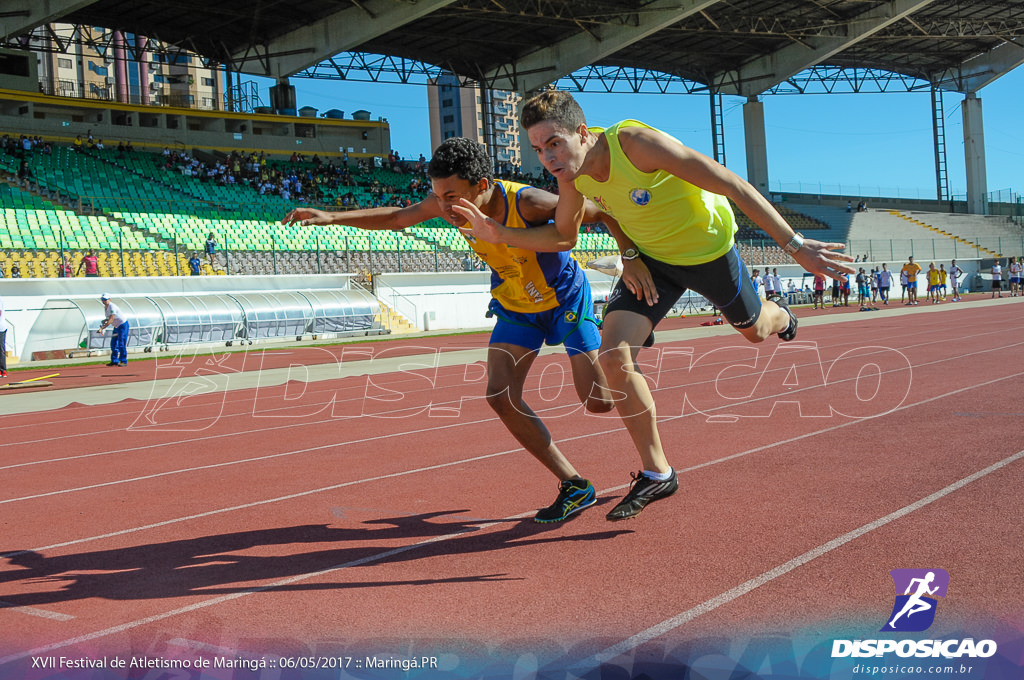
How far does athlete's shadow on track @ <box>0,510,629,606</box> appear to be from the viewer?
400 centimetres

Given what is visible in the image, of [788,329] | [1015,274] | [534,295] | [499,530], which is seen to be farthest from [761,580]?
[1015,274]

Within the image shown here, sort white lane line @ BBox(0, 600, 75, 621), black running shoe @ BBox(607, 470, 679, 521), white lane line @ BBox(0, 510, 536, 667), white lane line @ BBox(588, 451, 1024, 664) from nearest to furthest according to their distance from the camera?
white lane line @ BBox(588, 451, 1024, 664) → white lane line @ BBox(0, 510, 536, 667) → white lane line @ BBox(0, 600, 75, 621) → black running shoe @ BBox(607, 470, 679, 521)

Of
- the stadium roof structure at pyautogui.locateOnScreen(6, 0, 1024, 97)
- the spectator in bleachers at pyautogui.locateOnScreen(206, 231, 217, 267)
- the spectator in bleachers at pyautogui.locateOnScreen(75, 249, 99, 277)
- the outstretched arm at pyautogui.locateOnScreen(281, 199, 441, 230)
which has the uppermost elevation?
the stadium roof structure at pyautogui.locateOnScreen(6, 0, 1024, 97)

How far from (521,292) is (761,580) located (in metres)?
2.04

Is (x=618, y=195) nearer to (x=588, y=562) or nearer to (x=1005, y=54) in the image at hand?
(x=588, y=562)

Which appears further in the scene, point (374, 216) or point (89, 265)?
point (89, 265)

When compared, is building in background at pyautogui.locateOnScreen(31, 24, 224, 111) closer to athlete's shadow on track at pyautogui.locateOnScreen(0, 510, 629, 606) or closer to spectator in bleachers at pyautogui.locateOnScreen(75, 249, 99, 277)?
spectator in bleachers at pyautogui.locateOnScreen(75, 249, 99, 277)

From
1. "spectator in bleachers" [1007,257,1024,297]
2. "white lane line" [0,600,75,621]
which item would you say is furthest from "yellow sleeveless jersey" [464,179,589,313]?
"spectator in bleachers" [1007,257,1024,297]

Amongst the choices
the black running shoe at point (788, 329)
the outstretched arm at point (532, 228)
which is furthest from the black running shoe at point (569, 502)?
the black running shoe at point (788, 329)

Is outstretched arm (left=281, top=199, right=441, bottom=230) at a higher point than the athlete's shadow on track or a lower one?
higher

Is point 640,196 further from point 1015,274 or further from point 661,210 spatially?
point 1015,274

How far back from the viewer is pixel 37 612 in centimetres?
372

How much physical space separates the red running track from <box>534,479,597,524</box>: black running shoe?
8 cm

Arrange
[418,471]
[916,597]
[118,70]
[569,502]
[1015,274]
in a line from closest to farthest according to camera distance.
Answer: [916,597], [569,502], [418,471], [1015,274], [118,70]
